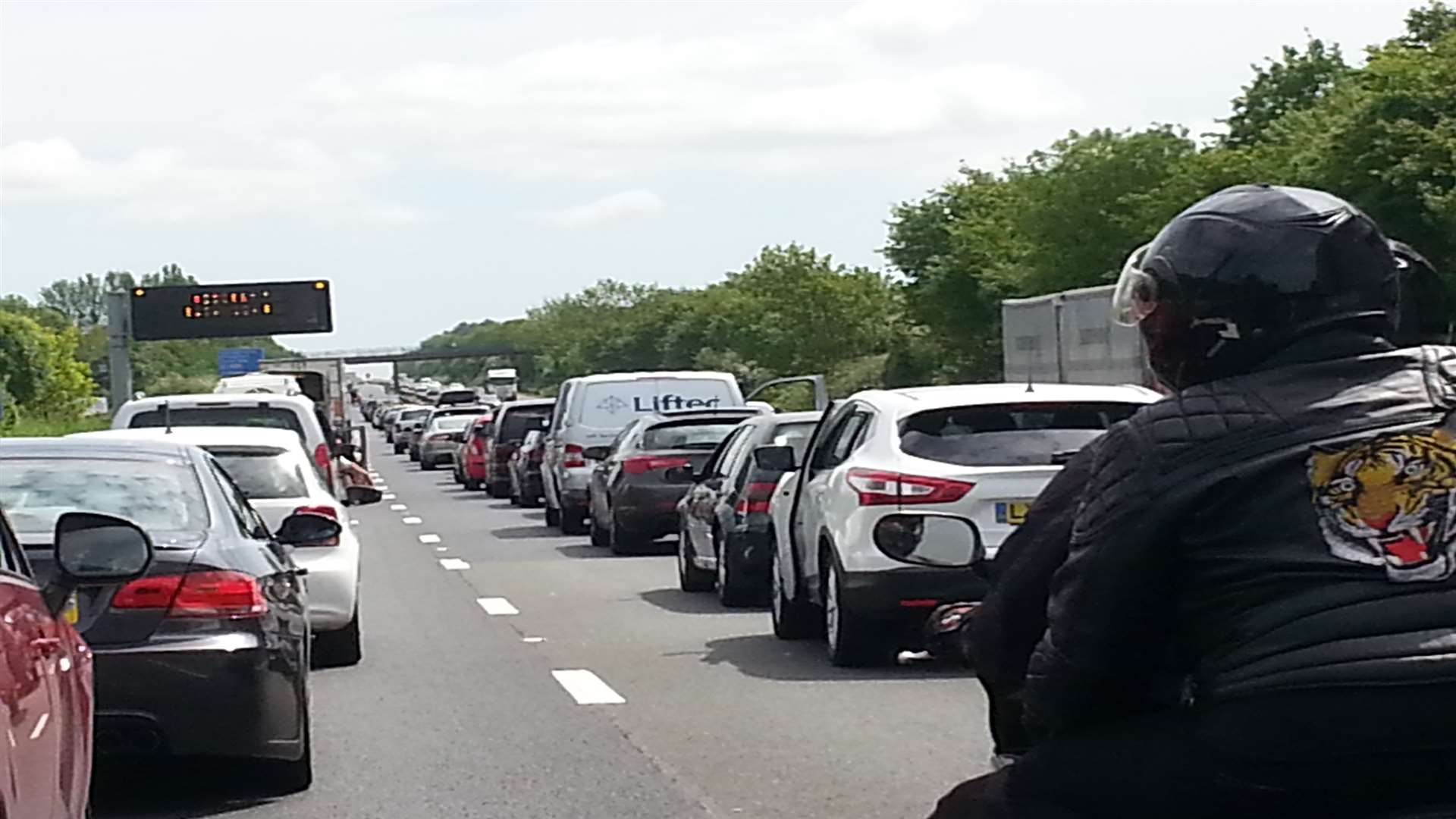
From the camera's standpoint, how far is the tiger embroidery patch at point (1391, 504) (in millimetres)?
3156

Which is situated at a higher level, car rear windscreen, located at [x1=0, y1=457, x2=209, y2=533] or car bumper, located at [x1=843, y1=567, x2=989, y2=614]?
car rear windscreen, located at [x1=0, y1=457, x2=209, y2=533]

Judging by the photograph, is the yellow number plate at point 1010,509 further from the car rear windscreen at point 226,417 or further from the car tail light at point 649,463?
the car tail light at point 649,463

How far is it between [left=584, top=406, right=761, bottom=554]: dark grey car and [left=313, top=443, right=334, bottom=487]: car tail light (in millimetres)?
5170

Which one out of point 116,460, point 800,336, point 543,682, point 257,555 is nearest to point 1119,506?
point 257,555

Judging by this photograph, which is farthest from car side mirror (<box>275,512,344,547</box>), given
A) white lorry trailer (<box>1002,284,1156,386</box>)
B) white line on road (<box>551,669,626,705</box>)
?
white lorry trailer (<box>1002,284,1156,386</box>)

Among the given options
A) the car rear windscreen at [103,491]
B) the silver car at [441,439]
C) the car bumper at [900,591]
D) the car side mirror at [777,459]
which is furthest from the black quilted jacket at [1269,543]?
the silver car at [441,439]

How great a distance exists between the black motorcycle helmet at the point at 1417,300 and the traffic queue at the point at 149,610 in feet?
9.55

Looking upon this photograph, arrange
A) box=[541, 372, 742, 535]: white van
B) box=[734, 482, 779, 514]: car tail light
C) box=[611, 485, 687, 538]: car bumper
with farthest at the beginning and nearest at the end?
box=[541, 372, 742, 535]: white van
box=[611, 485, 687, 538]: car bumper
box=[734, 482, 779, 514]: car tail light

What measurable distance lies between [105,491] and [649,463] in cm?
1455

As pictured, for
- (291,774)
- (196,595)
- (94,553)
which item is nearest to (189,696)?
(196,595)

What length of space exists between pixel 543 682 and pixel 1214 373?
957cm

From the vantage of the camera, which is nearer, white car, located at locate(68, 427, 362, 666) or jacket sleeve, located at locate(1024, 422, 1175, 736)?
jacket sleeve, located at locate(1024, 422, 1175, 736)

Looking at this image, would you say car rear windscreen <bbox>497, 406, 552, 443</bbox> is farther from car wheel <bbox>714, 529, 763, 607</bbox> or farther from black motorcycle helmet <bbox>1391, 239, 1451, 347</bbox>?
black motorcycle helmet <bbox>1391, 239, 1451, 347</bbox>

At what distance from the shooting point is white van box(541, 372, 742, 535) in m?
28.5
